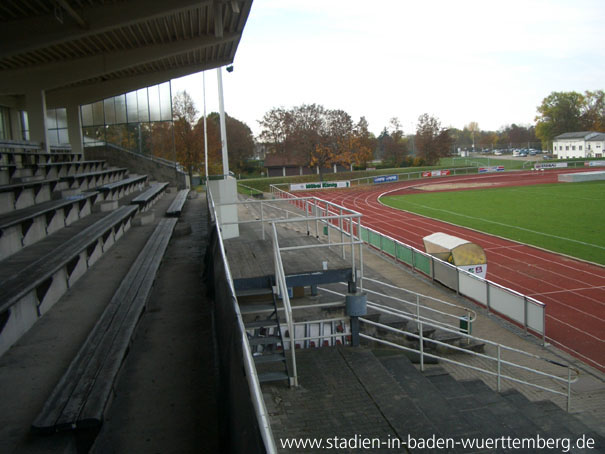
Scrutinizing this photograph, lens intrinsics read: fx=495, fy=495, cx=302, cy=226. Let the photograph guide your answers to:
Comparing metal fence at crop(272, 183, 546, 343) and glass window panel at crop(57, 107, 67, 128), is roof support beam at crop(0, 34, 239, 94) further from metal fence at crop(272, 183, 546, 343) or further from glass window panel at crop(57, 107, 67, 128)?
glass window panel at crop(57, 107, 67, 128)

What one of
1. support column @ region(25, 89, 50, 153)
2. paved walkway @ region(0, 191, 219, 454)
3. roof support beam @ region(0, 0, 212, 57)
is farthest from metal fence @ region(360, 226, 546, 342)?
support column @ region(25, 89, 50, 153)

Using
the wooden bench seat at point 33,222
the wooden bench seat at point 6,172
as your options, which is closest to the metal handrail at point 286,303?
the wooden bench seat at point 33,222

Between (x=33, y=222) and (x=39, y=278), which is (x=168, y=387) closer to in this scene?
(x=39, y=278)

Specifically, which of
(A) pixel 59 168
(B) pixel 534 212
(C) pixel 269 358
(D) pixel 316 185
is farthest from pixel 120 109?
(D) pixel 316 185

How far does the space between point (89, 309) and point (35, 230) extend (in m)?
2.96

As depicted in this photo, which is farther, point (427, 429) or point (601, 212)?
point (601, 212)

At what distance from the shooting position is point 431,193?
172 feet

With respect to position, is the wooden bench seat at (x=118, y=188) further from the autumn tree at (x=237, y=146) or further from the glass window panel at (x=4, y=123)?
the autumn tree at (x=237, y=146)

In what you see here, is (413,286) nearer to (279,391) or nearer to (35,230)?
(279,391)

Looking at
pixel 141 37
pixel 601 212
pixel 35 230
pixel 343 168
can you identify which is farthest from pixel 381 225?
pixel 343 168

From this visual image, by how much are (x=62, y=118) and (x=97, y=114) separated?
6.75ft

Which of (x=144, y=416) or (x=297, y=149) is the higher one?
(x=297, y=149)

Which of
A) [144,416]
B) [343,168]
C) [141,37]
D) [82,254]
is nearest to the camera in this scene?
[144,416]

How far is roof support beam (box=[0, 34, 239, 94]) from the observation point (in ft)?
60.3
